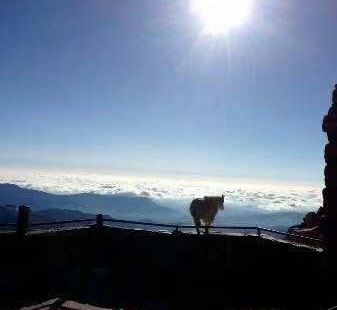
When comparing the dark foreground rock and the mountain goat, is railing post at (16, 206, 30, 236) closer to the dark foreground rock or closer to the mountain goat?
the dark foreground rock

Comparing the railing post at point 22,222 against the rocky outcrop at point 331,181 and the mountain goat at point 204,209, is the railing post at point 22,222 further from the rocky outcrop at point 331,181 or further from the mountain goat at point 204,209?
the rocky outcrop at point 331,181

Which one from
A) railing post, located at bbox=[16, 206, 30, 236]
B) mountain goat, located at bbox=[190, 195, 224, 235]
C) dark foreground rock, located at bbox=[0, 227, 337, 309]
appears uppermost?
mountain goat, located at bbox=[190, 195, 224, 235]

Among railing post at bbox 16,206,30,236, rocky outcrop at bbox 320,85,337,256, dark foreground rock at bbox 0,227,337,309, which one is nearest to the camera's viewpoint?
Result: rocky outcrop at bbox 320,85,337,256

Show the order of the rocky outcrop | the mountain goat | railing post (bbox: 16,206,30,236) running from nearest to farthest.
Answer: the rocky outcrop, railing post (bbox: 16,206,30,236), the mountain goat

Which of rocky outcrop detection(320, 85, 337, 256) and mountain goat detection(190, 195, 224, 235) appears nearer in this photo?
rocky outcrop detection(320, 85, 337, 256)

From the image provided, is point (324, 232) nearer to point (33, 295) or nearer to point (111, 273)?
point (111, 273)

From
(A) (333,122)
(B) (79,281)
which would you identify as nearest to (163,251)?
(B) (79,281)

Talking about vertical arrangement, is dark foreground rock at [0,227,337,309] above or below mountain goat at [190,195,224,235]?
below

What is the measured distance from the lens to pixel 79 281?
1029 inches

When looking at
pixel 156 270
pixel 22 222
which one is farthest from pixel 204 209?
pixel 22 222

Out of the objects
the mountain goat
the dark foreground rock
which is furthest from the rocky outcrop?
the mountain goat

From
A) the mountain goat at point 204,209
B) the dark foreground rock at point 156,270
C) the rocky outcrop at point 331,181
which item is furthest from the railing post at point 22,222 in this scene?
the rocky outcrop at point 331,181

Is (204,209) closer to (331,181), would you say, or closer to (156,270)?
(156,270)

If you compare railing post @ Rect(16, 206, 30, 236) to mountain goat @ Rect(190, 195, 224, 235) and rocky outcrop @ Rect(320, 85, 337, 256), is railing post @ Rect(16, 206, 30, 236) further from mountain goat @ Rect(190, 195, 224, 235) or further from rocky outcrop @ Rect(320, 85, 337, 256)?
rocky outcrop @ Rect(320, 85, 337, 256)
